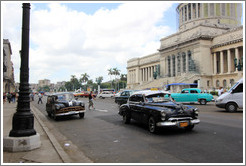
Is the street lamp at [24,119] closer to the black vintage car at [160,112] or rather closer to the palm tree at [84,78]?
the black vintage car at [160,112]

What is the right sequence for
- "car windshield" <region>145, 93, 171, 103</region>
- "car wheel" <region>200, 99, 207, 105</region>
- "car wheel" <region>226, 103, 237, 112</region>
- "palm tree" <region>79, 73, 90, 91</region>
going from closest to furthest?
"car windshield" <region>145, 93, 171, 103</region>, "car wheel" <region>226, 103, 237, 112</region>, "car wheel" <region>200, 99, 207, 105</region>, "palm tree" <region>79, 73, 90, 91</region>

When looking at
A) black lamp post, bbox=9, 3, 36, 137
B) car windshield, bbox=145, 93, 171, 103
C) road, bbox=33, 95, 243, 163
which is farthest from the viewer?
car windshield, bbox=145, 93, 171, 103

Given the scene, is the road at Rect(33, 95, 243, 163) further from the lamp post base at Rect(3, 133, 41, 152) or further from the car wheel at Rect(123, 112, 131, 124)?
the car wheel at Rect(123, 112, 131, 124)

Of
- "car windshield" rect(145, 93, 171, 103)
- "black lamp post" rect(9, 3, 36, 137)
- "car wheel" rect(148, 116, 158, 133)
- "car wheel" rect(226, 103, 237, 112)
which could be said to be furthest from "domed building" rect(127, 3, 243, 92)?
"black lamp post" rect(9, 3, 36, 137)

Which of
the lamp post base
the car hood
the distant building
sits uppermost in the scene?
the distant building

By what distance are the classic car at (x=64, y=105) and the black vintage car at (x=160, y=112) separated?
4683 mm

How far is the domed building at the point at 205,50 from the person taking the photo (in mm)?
57156

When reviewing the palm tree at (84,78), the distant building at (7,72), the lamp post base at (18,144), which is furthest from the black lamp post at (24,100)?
the palm tree at (84,78)

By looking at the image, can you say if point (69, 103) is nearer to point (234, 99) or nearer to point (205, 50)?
point (234, 99)

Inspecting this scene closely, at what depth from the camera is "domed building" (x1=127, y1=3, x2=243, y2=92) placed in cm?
5716

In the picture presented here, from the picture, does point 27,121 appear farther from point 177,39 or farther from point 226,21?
point 226,21

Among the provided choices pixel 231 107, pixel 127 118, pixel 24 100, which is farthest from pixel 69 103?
pixel 231 107

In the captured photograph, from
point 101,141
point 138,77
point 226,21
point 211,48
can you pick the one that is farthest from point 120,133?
point 138,77

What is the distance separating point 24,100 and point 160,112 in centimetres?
447
